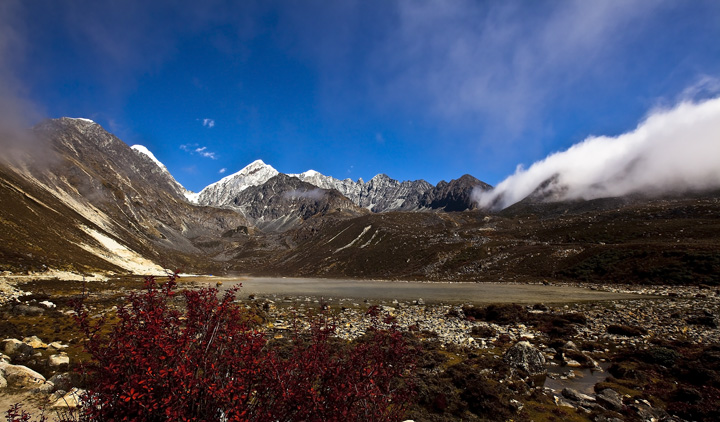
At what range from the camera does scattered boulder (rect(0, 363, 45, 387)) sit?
39.7ft

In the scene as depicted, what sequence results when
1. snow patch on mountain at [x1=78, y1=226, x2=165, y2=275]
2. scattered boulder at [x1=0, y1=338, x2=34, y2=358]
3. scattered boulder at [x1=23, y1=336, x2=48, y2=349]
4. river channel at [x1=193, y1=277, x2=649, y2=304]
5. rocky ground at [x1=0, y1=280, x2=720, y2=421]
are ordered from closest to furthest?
rocky ground at [x1=0, y1=280, x2=720, y2=421]
scattered boulder at [x1=0, y1=338, x2=34, y2=358]
scattered boulder at [x1=23, y1=336, x2=48, y2=349]
river channel at [x1=193, y1=277, x2=649, y2=304]
snow patch on mountain at [x1=78, y1=226, x2=165, y2=275]

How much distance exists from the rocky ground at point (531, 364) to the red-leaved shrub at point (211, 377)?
6.17 ft

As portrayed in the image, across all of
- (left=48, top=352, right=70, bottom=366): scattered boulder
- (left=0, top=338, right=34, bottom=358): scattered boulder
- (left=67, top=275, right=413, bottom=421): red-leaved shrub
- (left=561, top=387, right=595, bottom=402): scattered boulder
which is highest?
(left=67, top=275, right=413, bottom=421): red-leaved shrub

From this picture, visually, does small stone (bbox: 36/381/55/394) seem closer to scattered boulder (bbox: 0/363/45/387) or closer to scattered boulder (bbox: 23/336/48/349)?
scattered boulder (bbox: 0/363/45/387)

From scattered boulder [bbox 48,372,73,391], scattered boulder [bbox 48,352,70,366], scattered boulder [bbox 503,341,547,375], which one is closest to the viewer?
scattered boulder [bbox 48,372,73,391]

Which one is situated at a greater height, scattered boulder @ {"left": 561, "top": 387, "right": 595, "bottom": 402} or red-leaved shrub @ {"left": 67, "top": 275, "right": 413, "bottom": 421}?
red-leaved shrub @ {"left": 67, "top": 275, "right": 413, "bottom": 421}

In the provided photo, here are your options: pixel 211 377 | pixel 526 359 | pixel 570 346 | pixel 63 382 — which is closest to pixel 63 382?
pixel 63 382

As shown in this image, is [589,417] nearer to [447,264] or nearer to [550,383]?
[550,383]

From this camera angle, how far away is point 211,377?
581cm

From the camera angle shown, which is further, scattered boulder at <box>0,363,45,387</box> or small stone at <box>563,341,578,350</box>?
small stone at <box>563,341,578,350</box>

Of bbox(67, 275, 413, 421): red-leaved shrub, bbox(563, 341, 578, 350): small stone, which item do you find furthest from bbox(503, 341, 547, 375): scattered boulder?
bbox(67, 275, 413, 421): red-leaved shrub

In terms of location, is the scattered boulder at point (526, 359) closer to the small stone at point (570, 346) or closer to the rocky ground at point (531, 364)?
the rocky ground at point (531, 364)

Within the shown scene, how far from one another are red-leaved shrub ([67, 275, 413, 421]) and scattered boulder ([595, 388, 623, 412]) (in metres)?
11.3

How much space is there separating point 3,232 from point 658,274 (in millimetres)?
137480
